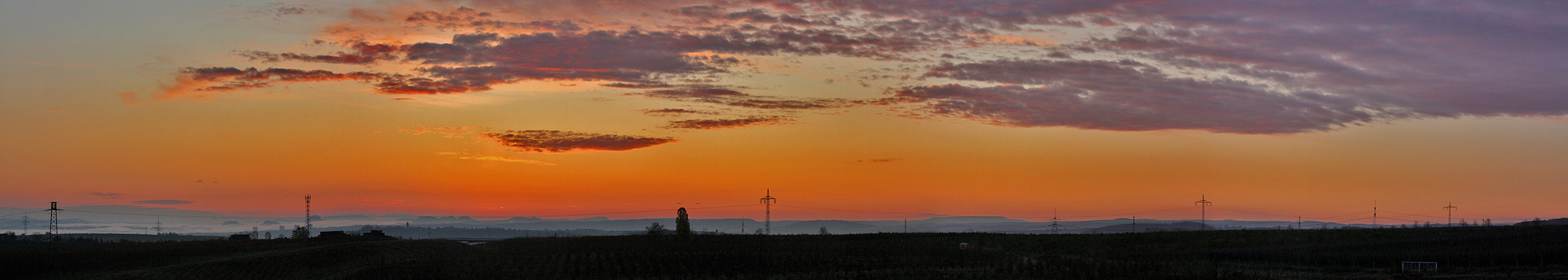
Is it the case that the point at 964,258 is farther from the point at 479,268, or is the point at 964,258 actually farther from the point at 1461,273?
the point at 479,268

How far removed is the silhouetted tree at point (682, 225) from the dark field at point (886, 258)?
10.2 metres

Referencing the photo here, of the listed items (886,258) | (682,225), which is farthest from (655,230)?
(886,258)

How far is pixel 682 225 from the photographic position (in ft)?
311

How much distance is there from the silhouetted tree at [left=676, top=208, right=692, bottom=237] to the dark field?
→ 1025 centimetres

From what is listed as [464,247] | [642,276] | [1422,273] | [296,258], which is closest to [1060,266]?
[1422,273]

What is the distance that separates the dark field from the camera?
43.1m

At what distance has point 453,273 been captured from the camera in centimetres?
4800

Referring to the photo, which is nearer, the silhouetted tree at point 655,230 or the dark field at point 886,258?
the dark field at point 886,258

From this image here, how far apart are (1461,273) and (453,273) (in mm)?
48010

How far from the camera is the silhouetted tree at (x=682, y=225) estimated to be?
92.8m

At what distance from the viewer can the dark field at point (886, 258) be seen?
4312 cm

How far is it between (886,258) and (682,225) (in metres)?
41.6

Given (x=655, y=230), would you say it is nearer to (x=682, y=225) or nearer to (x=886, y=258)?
(x=682, y=225)

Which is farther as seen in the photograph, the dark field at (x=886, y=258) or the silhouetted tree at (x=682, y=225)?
the silhouetted tree at (x=682, y=225)
